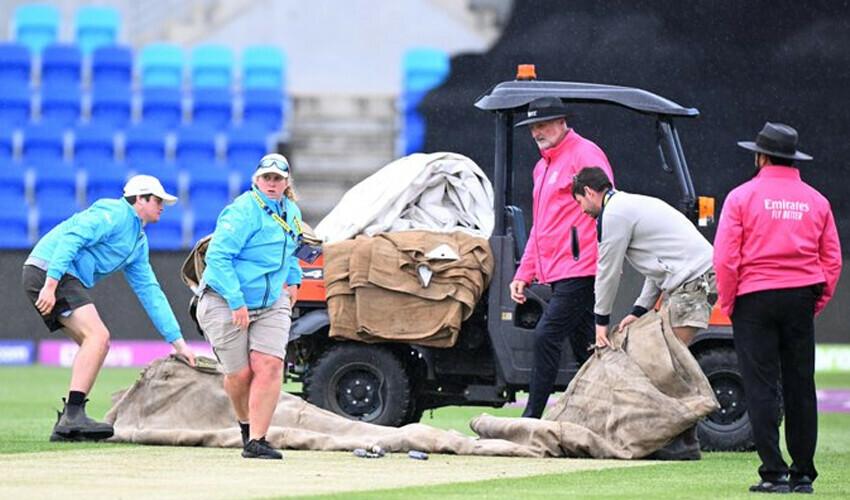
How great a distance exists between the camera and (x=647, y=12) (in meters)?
22.7

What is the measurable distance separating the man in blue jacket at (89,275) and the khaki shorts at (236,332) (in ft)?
4.92

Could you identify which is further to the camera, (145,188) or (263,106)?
(263,106)

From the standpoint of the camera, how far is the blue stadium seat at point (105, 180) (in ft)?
83.1

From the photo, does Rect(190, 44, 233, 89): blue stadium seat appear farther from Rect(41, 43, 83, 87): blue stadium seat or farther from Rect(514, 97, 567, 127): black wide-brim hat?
Rect(514, 97, 567, 127): black wide-brim hat

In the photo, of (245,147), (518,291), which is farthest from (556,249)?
(245,147)

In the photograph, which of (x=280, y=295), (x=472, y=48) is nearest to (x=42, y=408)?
(x=280, y=295)

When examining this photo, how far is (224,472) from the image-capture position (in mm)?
8977

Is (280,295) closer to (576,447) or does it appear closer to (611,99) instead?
(576,447)

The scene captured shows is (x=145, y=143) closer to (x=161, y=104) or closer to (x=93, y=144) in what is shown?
(x=93, y=144)

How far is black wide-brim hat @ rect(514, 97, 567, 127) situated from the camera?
11422 millimetres

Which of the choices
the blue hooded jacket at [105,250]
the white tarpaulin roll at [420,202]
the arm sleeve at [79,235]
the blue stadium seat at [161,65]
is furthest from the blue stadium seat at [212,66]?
the arm sleeve at [79,235]

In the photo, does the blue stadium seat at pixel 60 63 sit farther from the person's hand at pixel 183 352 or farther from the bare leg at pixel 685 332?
the bare leg at pixel 685 332

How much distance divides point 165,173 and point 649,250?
15615mm

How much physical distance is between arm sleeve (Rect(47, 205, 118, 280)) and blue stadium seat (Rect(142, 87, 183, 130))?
15.3 m
